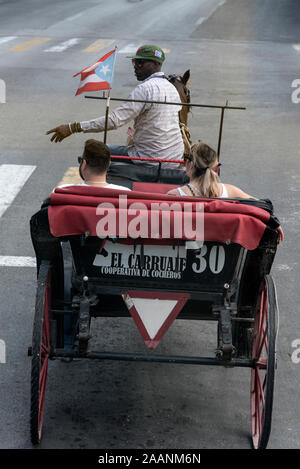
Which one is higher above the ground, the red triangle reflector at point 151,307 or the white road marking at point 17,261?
the red triangle reflector at point 151,307

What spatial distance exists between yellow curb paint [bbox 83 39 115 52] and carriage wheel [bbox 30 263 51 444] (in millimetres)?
20005

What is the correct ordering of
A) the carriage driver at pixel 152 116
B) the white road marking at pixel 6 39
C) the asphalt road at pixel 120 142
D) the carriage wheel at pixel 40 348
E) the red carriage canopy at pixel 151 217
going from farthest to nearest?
the white road marking at pixel 6 39, the carriage driver at pixel 152 116, the asphalt road at pixel 120 142, the red carriage canopy at pixel 151 217, the carriage wheel at pixel 40 348

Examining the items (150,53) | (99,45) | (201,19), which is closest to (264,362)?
(150,53)

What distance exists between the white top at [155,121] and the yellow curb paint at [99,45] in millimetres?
16794

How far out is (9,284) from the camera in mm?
7238

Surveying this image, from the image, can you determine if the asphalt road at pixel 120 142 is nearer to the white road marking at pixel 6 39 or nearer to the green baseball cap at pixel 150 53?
the white road marking at pixel 6 39

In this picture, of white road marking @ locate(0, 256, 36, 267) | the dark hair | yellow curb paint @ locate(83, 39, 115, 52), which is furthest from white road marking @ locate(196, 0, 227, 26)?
the dark hair

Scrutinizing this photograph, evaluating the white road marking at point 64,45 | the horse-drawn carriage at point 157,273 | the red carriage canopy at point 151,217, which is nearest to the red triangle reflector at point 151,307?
the horse-drawn carriage at point 157,273

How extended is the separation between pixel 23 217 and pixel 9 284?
6.45 ft

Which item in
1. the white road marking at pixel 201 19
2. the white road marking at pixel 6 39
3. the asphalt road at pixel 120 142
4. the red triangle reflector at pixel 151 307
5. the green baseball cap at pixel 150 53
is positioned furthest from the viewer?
the white road marking at pixel 201 19

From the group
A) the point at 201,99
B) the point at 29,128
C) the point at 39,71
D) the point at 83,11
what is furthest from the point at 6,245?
the point at 83,11

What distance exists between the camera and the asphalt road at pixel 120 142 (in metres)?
5.13

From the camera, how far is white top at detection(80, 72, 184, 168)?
7668 millimetres
